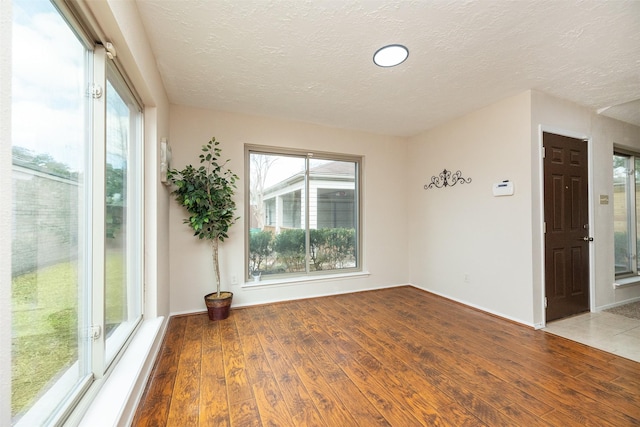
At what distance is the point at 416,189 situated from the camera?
425 centimetres

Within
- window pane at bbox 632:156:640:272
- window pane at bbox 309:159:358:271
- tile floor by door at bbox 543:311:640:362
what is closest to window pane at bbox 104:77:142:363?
window pane at bbox 309:159:358:271

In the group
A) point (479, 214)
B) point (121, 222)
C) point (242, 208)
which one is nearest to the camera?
point (121, 222)

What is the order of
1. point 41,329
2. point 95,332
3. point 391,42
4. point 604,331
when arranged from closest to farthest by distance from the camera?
point 41,329 < point 95,332 < point 391,42 < point 604,331

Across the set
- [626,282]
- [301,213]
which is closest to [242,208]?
[301,213]

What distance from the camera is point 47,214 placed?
3.34 ft

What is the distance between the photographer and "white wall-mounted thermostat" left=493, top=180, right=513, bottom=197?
287 cm

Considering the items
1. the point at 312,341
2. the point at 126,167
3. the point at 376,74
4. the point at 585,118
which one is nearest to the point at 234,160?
the point at 126,167

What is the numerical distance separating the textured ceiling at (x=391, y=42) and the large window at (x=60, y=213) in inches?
29.5

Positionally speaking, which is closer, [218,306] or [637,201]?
[218,306]

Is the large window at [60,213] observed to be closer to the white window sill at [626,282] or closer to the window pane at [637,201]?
the white window sill at [626,282]

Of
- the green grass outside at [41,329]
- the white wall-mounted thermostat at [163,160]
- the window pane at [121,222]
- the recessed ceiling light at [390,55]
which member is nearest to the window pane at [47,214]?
the green grass outside at [41,329]

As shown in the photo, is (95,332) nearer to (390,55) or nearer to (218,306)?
(218,306)

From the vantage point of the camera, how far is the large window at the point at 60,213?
87 centimetres

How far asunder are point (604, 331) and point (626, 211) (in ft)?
7.31
